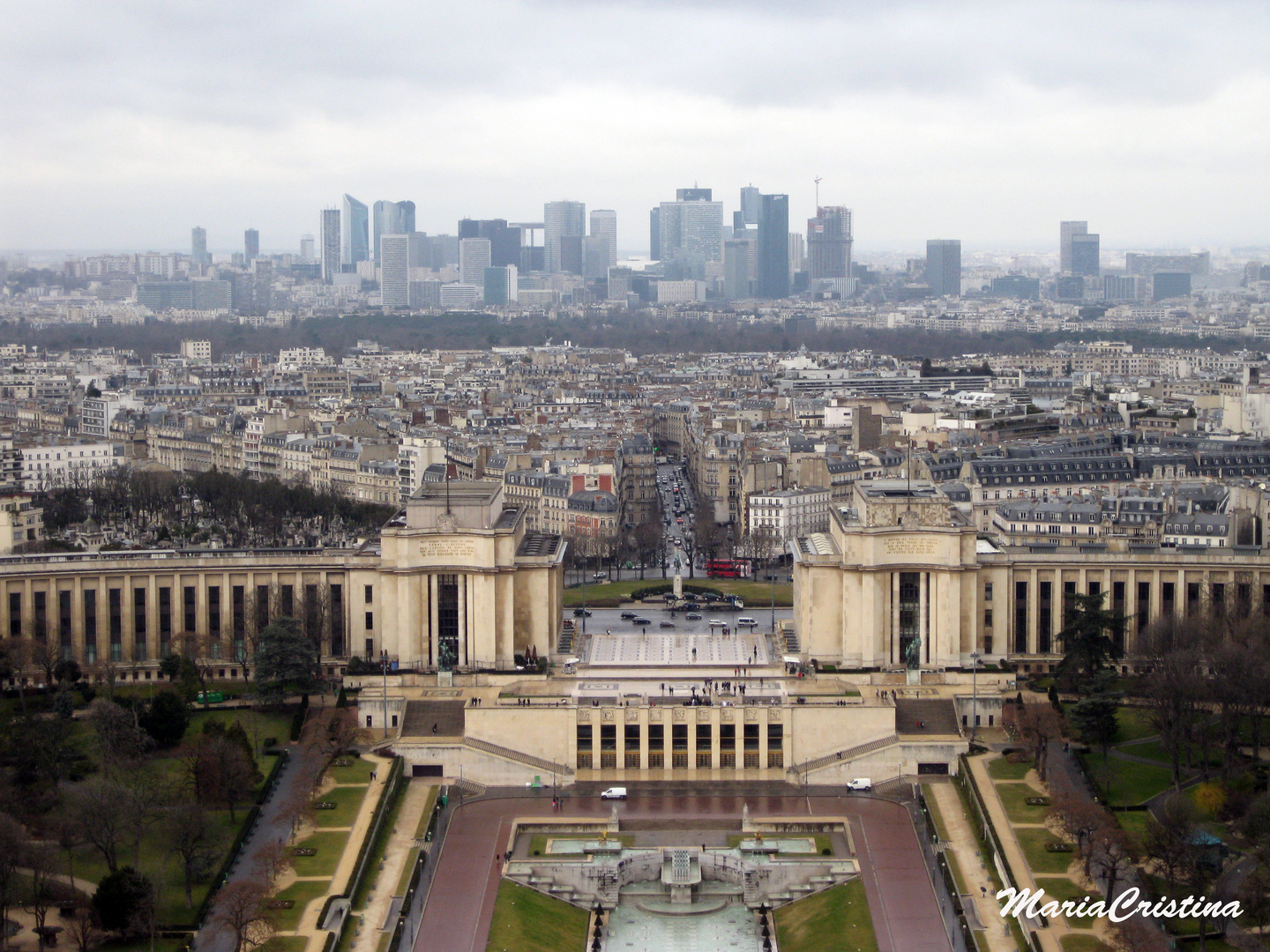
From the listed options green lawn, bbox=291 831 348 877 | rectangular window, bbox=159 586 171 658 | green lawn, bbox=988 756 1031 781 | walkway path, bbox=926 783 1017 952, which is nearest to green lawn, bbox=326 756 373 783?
green lawn, bbox=291 831 348 877

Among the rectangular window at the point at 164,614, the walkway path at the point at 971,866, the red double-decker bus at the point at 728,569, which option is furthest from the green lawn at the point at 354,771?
the red double-decker bus at the point at 728,569

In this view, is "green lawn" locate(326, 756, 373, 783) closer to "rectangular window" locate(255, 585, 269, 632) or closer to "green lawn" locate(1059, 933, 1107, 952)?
"rectangular window" locate(255, 585, 269, 632)

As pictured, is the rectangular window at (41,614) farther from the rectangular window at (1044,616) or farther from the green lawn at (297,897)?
the rectangular window at (1044,616)

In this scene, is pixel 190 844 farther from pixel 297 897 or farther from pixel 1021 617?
pixel 1021 617

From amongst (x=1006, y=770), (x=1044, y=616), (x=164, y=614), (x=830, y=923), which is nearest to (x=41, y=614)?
(x=164, y=614)

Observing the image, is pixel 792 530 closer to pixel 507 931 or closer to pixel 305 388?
Result: pixel 507 931

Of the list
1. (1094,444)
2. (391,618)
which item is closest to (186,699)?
(391,618)
